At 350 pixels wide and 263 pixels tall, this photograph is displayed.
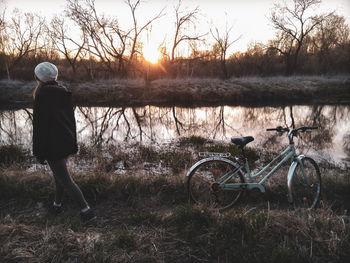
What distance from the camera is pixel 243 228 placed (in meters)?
2.71

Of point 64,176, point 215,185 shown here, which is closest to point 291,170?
point 215,185

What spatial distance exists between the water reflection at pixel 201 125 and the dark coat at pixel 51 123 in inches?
221

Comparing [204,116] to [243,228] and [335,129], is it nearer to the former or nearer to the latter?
[335,129]

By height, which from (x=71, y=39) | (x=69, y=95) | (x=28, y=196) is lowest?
(x=28, y=196)

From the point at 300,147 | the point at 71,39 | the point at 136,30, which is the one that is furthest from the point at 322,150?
the point at 71,39

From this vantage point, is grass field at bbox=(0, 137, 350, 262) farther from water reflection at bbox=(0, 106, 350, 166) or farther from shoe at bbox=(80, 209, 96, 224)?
water reflection at bbox=(0, 106, 350, 166)

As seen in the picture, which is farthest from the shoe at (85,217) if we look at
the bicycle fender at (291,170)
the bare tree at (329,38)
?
the bare tree at (329,38)

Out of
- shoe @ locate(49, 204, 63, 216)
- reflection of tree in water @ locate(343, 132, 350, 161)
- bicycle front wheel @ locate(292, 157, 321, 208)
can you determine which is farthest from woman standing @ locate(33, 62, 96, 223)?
reflection of tree in water @ locate(343, 132, 350, 161)

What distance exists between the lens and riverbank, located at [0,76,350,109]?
18.2 meters

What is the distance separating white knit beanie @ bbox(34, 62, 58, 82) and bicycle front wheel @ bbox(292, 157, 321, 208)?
3.94m

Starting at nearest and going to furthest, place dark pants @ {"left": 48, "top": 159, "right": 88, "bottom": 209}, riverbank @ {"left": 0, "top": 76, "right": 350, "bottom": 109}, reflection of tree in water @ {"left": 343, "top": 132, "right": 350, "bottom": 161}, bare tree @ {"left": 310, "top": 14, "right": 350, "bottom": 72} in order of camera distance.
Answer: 1. dark pants @ {"left": 48, "top": 159, "right": 88, "bottom": 209}
2. reflection of tree in water @ {"left": 343, "top": 132, "right": 350, "bottom": 161}
3. riverbank @ {"left": 0, "top": 76, "right": 350, "bottom": 109}
4. bare tree @ {"left": 310, "top": 14, "right": 350, "bottom": 72}

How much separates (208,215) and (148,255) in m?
0.95

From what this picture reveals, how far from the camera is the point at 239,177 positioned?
143 inches

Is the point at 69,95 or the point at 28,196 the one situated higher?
the point at 69,95
